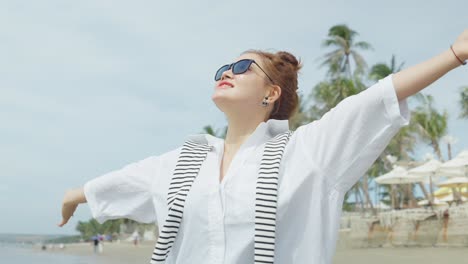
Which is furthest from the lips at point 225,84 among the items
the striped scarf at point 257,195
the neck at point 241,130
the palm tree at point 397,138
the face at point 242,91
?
the palm tree at point 397,138

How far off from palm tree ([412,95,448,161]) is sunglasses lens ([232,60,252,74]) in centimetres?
3361

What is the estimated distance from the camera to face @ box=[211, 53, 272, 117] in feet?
7.98

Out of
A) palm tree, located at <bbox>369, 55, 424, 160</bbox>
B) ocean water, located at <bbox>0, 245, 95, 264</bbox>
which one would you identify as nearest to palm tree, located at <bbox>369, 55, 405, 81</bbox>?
palm tree, located at <bbox>369, 55, 424, 160</bbox>

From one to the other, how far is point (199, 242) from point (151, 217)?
463mm

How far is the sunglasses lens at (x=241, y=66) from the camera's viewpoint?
248 cm

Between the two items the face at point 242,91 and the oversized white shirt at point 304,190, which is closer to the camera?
the oversized white shirt at point 304,190

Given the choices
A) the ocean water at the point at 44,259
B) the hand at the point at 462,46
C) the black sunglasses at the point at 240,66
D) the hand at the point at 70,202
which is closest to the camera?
the hand at the point at 462,46

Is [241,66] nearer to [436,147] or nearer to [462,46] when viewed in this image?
[462,46]

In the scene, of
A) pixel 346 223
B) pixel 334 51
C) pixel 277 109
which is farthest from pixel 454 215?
pixel 334 51

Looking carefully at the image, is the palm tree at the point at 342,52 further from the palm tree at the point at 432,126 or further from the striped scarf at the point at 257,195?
the striped scarf at the point at 257,195

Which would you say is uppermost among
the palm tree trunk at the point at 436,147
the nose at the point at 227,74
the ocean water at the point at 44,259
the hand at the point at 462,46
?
the palm tree trunk at the point at 436,147

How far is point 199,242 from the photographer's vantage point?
2.15 meters

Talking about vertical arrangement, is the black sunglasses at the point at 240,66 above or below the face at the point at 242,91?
above

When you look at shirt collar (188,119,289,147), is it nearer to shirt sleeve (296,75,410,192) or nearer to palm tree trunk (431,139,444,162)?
shirt sleeve (296,75,410,192)
